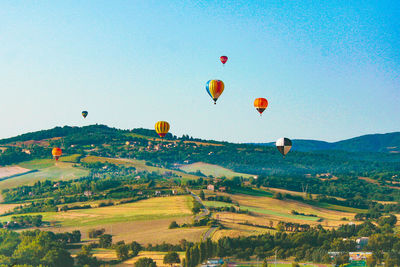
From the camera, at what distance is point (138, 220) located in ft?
281

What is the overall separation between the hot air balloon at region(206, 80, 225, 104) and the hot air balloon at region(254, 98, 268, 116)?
673 cm

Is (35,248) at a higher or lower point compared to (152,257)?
higher

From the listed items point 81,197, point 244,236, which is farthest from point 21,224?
point 244,236

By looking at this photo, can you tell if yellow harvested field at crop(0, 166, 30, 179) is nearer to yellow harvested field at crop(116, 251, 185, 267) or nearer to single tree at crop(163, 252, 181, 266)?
yellow harvested field at crop(116, 251, 185, 267)

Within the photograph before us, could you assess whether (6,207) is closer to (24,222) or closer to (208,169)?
(24,222)

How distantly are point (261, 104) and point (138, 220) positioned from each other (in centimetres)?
2875

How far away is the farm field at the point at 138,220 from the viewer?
245 feet

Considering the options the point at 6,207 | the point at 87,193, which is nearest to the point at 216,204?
the point at 87,193

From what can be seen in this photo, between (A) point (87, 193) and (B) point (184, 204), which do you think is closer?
(B) point (184, 204)

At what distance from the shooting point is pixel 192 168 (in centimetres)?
17225

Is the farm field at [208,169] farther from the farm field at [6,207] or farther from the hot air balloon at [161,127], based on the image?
the farm field at [6,207]

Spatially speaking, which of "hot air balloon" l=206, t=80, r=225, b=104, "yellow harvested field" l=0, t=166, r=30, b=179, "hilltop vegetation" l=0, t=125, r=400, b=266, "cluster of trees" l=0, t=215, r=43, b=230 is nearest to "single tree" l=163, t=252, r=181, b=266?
"hilltop vegetation" l=0, t=125, r=400, b=266

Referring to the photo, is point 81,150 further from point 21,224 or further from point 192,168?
point 21,224

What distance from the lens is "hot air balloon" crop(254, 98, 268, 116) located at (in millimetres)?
80438
